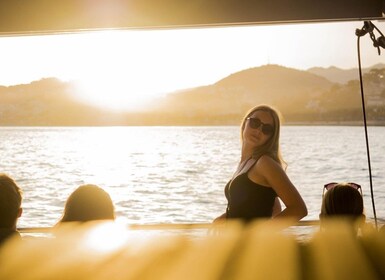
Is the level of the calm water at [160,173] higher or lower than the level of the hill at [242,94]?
lower

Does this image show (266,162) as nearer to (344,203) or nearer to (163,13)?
(344,203)

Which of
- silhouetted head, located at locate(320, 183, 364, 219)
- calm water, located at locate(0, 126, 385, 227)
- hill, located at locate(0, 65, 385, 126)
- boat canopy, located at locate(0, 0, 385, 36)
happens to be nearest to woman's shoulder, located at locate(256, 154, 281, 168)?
silhouetted head, located at locate(320, 183, 364, 219)

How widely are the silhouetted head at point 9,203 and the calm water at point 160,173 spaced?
24.0ft

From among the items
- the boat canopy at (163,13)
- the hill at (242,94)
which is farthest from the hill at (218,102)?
the boat canopy at (163,13)

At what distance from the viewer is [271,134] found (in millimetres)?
2188

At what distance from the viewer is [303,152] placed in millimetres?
29344

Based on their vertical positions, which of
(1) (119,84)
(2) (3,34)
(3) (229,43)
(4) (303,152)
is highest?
(3) (229,43)

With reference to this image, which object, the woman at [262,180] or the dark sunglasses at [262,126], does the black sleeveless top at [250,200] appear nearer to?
the woman at [262,180]

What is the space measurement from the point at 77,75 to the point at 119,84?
3776 mm

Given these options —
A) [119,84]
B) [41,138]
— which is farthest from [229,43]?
[41,138]

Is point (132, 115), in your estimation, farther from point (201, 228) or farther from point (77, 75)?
point (201, 228)

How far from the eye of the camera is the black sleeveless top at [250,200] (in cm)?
Result: 205

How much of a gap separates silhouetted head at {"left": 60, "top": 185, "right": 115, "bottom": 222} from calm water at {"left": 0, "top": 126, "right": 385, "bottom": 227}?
7.23 meters

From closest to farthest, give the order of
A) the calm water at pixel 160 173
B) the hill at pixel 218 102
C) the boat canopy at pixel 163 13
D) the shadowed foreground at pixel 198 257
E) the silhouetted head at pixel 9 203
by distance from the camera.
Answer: the shadowed foreground at pixel 198 257 → the silhouetted head at pixel 9 203 → the boat canopy at pixel 163 13 → the calm water at pixel 160 173 → the hill at pixel 218 102
